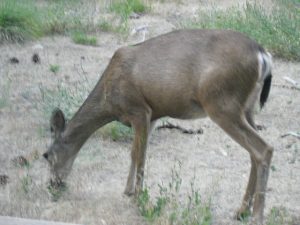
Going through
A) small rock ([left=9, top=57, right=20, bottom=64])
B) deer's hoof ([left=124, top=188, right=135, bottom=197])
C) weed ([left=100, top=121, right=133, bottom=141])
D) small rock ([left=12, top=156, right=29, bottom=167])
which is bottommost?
small rock ([left=9, top=57, right=20, bottom=64])

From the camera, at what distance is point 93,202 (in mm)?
7516

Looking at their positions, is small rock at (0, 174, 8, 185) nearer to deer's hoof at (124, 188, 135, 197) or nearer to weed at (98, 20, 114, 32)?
deer's hoof at (124, 188, 135, 197)

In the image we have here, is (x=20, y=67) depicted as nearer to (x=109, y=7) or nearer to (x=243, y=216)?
(x=109, y=7)

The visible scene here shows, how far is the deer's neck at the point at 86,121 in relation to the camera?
7926 mm

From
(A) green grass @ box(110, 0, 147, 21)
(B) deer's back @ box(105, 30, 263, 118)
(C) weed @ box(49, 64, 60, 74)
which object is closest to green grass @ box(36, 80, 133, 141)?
(C) weed @ box(49, 64, 60, 74)

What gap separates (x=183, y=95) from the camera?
7.32 metres

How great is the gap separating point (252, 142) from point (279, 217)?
0.63 meters

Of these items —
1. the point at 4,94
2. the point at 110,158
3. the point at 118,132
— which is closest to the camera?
the point at 110,158

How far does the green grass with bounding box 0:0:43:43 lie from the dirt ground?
1.78 ft

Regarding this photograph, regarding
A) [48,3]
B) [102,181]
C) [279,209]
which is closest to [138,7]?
[48,3]

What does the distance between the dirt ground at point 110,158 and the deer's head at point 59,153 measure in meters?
0.17

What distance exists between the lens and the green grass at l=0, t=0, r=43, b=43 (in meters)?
12.6

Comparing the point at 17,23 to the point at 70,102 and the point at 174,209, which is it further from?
the point at 174,209

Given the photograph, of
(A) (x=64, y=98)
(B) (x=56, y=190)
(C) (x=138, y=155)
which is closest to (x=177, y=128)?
(A) (x=64, y=98)
